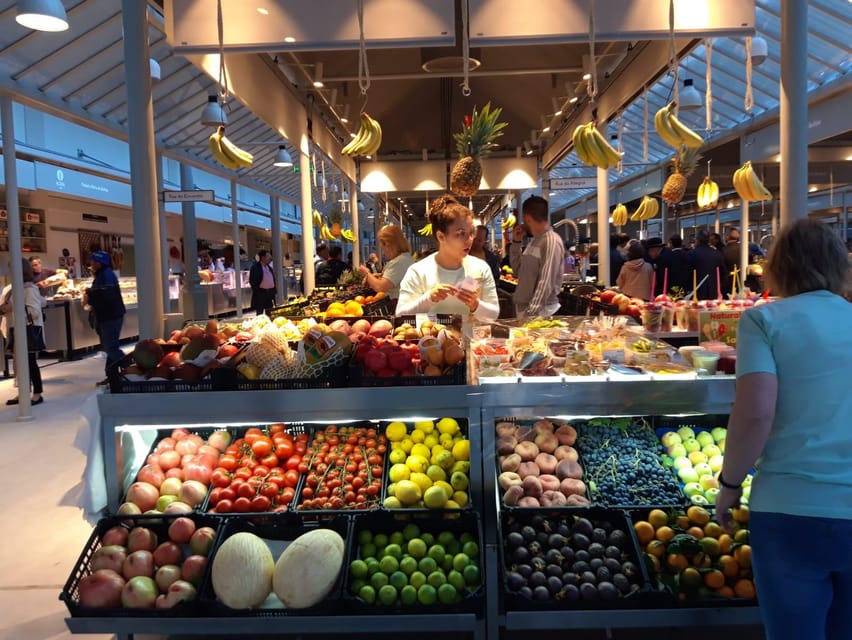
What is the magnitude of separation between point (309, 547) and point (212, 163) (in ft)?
59.0

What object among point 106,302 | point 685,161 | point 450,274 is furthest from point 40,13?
point 685,161

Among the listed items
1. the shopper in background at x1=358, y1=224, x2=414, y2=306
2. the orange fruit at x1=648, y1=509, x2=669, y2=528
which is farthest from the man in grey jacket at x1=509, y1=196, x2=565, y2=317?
the orange fruit at x1=648, y1=509, x2=669, y2=528

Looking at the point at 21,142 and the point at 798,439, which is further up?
the point at 21,142

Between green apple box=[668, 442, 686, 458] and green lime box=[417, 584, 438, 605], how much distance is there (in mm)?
1225

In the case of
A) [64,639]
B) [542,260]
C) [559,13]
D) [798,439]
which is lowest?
[64,639]

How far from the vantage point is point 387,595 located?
2562 millimetres

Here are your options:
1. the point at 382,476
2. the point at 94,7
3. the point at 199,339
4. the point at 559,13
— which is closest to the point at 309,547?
the point at 382,476

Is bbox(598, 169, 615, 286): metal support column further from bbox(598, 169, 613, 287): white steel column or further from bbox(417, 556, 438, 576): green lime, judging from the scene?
bbox(417, 556, 438, 576): green lime

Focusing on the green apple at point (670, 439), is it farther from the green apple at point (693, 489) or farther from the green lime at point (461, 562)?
the green lime at point (461, 562)

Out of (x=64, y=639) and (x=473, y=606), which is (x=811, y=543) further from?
(x=64, y=639)

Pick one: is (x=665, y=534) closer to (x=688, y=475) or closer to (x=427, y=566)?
(x=688, y=475)

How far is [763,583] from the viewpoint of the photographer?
2018 millimetres

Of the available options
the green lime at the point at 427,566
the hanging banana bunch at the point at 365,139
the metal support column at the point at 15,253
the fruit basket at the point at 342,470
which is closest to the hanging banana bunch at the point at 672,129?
the hanging banana bunch at the point at 365,139

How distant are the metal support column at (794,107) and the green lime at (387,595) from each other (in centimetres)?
307
